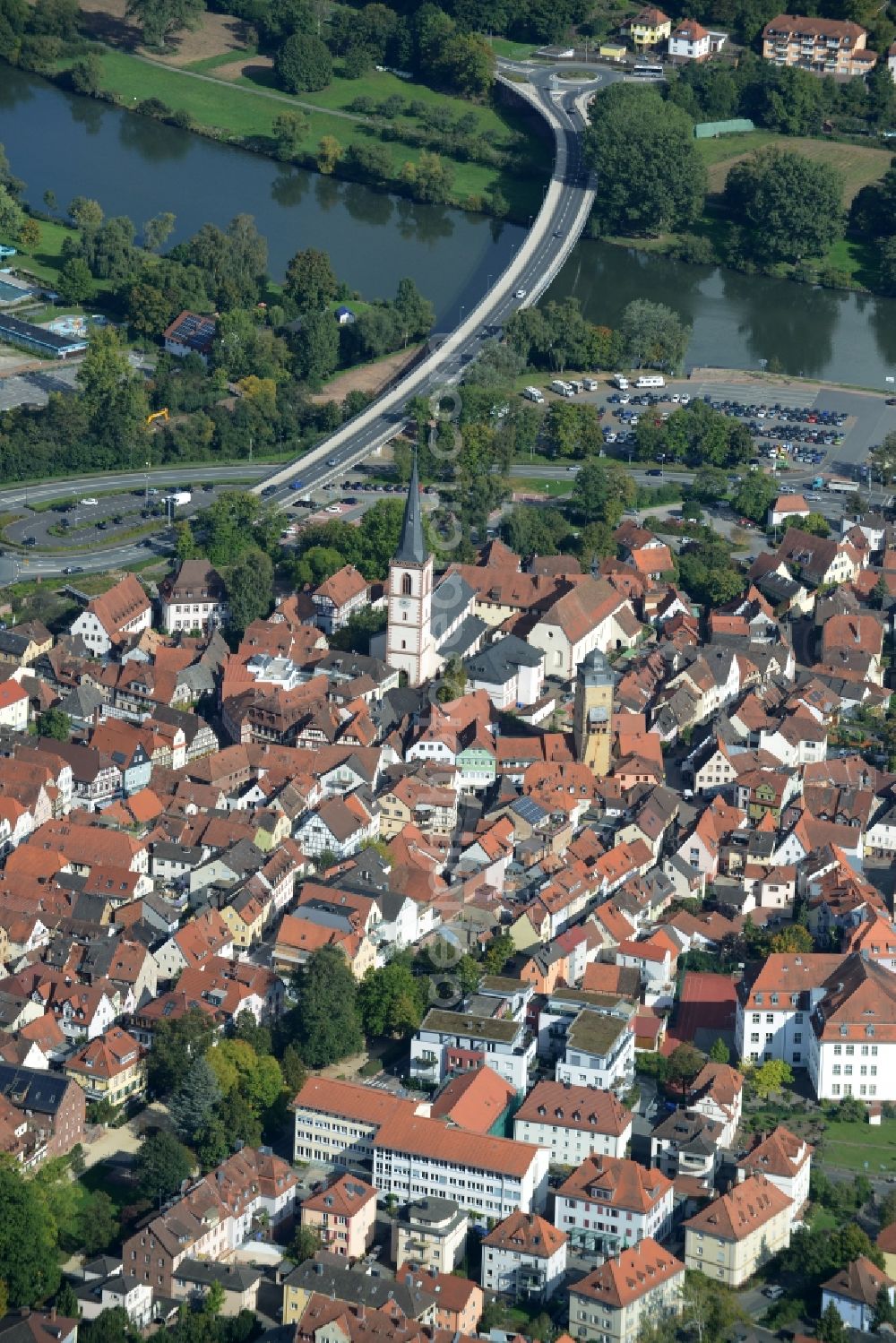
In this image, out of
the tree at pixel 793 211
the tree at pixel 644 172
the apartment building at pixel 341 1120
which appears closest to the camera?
the apartment building at pixel 341 1120

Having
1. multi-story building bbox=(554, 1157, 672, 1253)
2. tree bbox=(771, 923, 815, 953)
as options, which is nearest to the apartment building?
multi-story building bbox=(554, 1157, 672, 1253)

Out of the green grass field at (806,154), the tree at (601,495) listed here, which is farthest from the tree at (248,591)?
the green grass field at (806,154)

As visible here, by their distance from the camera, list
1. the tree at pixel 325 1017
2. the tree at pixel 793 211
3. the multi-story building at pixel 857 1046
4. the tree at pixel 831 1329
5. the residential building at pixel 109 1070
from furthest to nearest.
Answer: the tree at pixel 793 211, the multi-story building at pixel 857 1046, the tree at pixel 325 1017, the residential building at pixel 109 1070, the tree at pixel 831 1329

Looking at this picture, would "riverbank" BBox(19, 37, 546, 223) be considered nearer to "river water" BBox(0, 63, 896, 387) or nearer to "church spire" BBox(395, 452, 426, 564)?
"river water" BBox(0, 63, 896, 387)

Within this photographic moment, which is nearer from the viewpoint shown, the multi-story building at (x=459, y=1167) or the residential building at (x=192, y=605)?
the multi-story building at (x=459, y=1167)

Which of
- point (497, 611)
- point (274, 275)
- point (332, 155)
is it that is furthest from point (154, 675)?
point (332, 155)

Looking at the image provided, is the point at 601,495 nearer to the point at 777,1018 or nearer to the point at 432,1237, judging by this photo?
the point at 777,1018

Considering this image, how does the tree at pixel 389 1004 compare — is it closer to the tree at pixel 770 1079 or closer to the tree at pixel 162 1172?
the tree at pixel 162 1172

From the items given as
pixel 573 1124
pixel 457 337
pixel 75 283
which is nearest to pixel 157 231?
pixel 75 283
